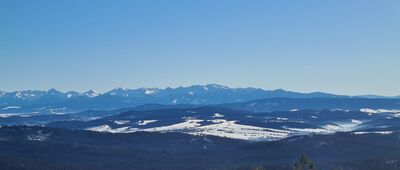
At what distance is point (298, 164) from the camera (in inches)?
4441
